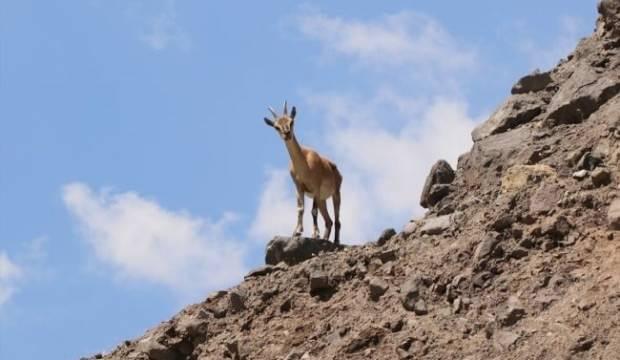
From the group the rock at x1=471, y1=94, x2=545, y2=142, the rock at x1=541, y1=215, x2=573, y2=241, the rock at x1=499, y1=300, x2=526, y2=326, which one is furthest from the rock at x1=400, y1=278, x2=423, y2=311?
the rock at x1=471, y1=94, x2=545, y2=142

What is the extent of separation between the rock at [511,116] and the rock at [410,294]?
5294 mm

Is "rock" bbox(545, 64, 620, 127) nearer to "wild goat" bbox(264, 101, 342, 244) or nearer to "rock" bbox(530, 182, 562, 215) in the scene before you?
"rock" bbox(530, 182, 562, 215)

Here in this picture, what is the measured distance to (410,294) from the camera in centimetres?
1752

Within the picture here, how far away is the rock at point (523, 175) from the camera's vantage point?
765 inches

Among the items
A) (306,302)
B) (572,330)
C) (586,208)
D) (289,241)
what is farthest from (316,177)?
(572,330)

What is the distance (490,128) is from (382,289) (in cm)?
512

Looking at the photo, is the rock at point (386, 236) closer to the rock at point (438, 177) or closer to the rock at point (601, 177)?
the rock at point (438, 177)

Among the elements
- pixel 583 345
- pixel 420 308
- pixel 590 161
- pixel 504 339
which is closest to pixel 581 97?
pixel 590 161

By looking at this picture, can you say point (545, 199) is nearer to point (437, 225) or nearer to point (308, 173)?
point (437, 225)

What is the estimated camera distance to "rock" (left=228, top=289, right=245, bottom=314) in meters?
20.2

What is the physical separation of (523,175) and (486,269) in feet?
8.75

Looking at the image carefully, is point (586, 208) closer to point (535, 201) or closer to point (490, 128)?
point (535, 201)

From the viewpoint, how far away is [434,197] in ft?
71.9

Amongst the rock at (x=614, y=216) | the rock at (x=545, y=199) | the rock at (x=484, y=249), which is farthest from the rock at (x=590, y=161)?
the rock at (x=484, y=249)
